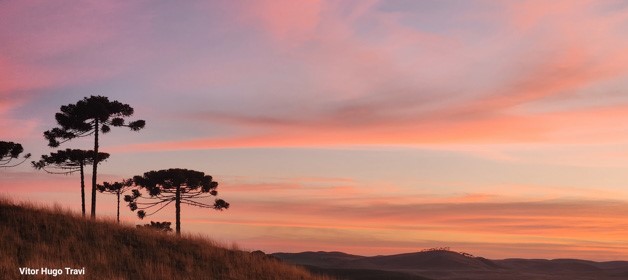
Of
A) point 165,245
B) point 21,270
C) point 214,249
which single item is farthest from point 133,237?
point 21,270

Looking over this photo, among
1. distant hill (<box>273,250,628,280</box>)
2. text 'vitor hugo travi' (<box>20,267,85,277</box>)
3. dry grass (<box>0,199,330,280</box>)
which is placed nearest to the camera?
text 'vitor hugo travi' (<box>20,267,85,277</box>)

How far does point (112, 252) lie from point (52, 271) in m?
4.99

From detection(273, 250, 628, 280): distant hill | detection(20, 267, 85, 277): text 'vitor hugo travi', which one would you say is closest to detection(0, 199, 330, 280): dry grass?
detection(20, 267, 85, 277): text 'vitor hugo travi'

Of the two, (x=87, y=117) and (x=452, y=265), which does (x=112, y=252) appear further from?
(x=452, y=265)

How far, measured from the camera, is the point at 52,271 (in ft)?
69.8

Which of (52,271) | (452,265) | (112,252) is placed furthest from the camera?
(452,265)

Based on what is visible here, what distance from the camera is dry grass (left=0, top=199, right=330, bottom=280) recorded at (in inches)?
945

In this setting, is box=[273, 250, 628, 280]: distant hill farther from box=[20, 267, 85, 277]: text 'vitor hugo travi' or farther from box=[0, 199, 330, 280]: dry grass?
box=[20, 267, 85, 277]: text 'vitor hugo travi'

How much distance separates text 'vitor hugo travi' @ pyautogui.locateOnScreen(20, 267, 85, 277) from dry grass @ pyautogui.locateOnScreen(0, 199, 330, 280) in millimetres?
369

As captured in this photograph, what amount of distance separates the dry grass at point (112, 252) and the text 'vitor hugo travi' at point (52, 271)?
1.21ft

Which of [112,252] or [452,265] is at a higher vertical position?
[112,252]

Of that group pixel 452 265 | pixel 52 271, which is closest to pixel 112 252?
pixel 52 271

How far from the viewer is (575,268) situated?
139000 millimetres

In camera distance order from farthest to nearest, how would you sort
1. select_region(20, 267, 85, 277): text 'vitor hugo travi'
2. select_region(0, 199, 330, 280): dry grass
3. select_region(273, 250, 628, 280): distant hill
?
select_region(273, 250, 628, 280): distant hill
select_region(0, 199, 330, 280): dry grass
select_region(20, 267, 85, 277): text 'vitor hugo travi'
